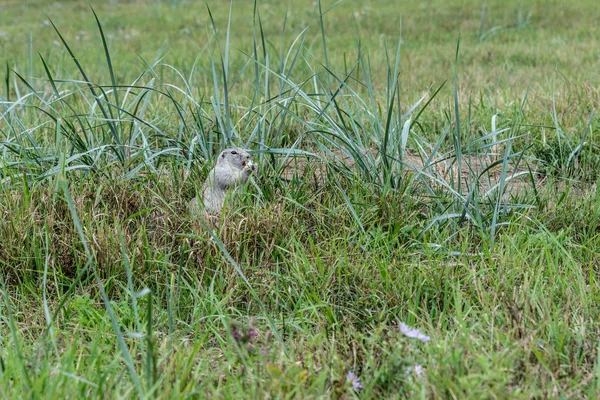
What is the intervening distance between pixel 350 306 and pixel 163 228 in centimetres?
77

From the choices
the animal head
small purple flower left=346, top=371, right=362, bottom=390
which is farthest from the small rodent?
small purple flower left=346, top=371, right=362, bottom=390

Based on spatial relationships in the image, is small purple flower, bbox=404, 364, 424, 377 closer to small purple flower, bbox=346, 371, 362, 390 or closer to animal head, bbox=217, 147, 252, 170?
small purple flower, bbox=346, 371, 362, 390

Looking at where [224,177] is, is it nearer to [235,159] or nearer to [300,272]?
[235,159]

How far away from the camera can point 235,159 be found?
2715 millimetres

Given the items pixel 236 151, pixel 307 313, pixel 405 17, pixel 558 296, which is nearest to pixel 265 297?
pixel 307 313

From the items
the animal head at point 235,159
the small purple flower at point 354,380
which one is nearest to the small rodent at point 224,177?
the animal head at point 235,159

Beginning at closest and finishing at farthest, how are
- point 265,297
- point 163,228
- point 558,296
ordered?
point 558,296, point 265,297, point 163,228

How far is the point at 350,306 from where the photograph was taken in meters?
2.21

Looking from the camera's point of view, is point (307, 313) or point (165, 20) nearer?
point (307, 313)

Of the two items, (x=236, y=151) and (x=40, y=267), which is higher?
(x=236, y=151)

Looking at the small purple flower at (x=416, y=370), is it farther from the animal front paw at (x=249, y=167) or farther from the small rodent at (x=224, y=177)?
the animal front paw at (x=249, y=167)

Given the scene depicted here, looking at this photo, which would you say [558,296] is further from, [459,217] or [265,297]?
[265,297]

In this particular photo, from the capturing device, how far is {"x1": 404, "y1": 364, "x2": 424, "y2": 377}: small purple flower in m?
1.67

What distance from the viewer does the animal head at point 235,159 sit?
270 centimetres
